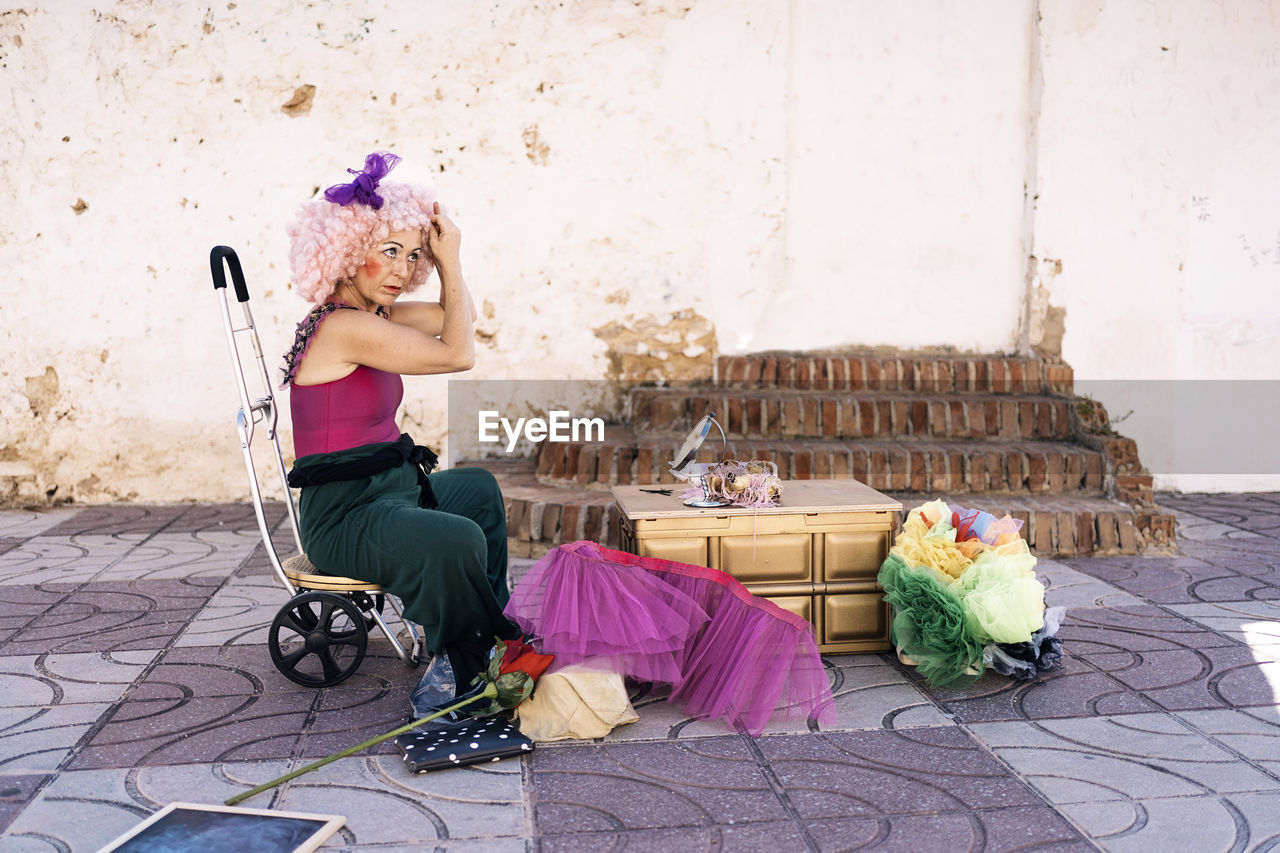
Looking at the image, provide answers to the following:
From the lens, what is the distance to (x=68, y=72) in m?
5.68

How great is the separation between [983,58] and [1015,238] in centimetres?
102

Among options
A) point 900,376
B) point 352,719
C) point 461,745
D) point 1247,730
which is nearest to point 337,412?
point 352,719

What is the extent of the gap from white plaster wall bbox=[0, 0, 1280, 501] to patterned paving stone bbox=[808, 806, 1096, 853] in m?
3.80

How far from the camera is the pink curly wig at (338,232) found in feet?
10.2

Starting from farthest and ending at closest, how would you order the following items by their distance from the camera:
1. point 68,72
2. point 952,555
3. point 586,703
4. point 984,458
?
point 68,72 → point 984,458 → point 952,555 → point 586,703

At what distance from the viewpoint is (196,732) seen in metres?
2.86

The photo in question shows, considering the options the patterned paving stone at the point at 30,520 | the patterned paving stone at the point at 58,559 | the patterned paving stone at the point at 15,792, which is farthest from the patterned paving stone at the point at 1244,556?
the patterned paving stone at the point at 30,520

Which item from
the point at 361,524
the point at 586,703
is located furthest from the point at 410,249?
the point at 586,703

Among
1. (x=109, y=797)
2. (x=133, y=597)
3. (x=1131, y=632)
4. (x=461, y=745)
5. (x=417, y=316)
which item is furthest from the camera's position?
(x=133, y=597)

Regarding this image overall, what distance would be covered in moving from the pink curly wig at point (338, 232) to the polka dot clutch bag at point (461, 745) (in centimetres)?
134

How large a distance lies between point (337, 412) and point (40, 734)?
118 centimetres

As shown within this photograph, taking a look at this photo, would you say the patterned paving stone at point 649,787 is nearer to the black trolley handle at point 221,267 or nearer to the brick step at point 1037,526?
the black trolley handle at point 221,267

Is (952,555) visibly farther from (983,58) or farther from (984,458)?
(983,58)

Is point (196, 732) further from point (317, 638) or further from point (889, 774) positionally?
point (889, 774)
